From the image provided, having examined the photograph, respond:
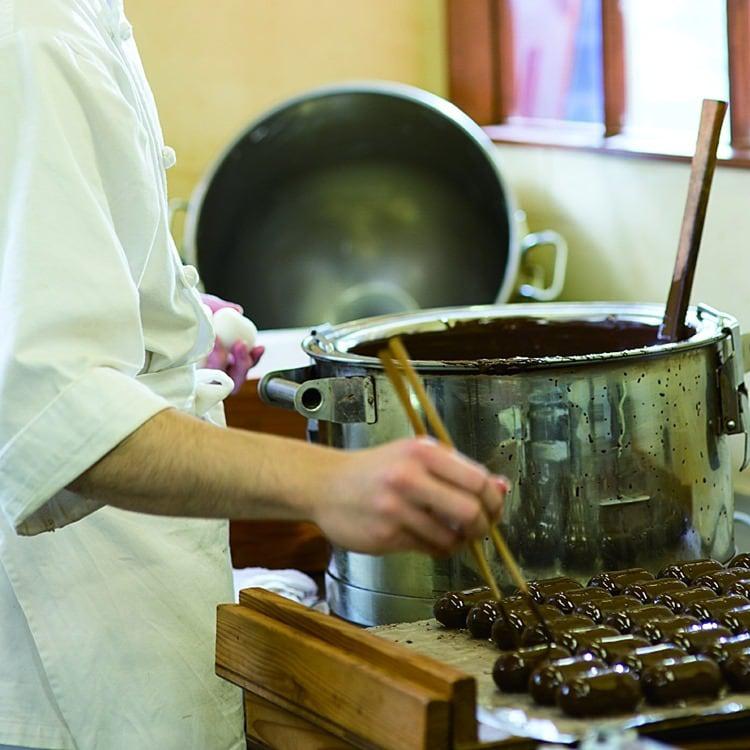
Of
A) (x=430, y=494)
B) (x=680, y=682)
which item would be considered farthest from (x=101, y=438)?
(x=680, y=682)

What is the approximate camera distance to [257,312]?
338 centimetres

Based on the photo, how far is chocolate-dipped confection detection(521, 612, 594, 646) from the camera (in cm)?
127

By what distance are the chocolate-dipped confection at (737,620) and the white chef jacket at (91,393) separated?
0.55m

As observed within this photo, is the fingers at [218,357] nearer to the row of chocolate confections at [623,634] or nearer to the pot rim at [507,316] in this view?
the pot rim at [507,316]

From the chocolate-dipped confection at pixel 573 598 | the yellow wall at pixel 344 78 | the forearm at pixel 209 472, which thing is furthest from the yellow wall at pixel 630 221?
the forearm at pixel 209 472

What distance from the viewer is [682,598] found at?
4.51ft

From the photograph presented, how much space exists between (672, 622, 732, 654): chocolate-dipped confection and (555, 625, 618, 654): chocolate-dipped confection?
0.19ft

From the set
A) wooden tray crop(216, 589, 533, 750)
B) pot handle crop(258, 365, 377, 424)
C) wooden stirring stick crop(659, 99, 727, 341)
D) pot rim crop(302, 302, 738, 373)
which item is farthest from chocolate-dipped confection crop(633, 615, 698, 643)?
wooden stirring stick crop(659, 99, 727, 341)

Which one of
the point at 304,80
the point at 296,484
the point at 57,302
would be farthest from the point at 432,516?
the point at 304,80

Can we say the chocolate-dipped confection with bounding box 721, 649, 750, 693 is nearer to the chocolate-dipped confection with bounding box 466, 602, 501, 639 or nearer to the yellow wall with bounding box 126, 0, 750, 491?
the chocolate-dipped confection with bounding box 466, 602, 501, 639

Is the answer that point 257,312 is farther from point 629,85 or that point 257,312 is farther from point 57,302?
point 57,302

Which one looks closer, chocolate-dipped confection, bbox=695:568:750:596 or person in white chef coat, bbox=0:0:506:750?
person in white chef coat, bbox=0:0:506:750

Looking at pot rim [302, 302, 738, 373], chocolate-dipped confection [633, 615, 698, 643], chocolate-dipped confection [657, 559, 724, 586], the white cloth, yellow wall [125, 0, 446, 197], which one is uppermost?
yellow wall [125, 0, 446, 197]

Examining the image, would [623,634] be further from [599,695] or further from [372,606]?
[372,606]
